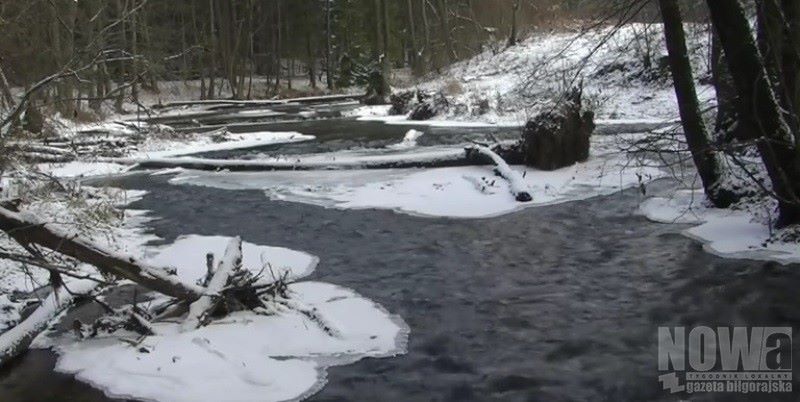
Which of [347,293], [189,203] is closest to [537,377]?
[347,293]

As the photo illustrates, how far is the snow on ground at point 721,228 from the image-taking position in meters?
8.79

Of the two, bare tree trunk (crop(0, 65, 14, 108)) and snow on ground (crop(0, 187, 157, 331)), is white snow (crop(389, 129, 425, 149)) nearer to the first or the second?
snow on ground (crop(0, 187, 157, 331))

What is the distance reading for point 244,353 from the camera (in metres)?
6.25

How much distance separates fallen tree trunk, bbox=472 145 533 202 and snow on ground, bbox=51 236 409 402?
567 centimetres

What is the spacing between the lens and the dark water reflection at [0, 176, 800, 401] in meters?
5.70

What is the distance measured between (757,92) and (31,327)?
7.97 meters

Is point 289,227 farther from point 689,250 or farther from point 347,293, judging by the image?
point 689,250

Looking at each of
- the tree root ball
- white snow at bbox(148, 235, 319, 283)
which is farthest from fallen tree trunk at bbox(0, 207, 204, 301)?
the tree root ball

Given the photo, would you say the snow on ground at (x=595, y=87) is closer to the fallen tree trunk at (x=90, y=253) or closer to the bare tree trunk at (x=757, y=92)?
the bare tree trunk at (x=757, y=92)

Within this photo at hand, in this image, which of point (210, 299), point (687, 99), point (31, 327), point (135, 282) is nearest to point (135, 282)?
point (135, 282)

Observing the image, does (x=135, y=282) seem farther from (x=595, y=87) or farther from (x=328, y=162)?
(x=595, y=87)

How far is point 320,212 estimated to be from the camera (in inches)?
502

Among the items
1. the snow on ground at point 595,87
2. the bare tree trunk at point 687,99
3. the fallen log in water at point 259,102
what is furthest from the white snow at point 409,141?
the fallen log in water at point 259,102

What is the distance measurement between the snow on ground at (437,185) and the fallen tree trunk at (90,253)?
5.85 meters
